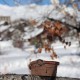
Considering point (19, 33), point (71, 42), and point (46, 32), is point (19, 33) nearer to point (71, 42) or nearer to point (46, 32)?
point (46, 32)

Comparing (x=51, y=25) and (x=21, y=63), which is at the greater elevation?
(x=51, y=25)

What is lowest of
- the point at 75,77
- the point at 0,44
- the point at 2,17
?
the point at 75,77

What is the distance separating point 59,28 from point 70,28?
0.14 meters

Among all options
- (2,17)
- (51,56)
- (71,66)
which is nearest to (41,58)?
(51,56)

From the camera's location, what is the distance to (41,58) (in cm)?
409

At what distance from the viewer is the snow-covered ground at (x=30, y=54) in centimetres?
407

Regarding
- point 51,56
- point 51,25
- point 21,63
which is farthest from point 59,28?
point 21,63

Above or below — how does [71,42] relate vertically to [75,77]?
above

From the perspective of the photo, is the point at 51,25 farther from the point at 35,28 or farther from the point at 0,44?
the point at 0,44

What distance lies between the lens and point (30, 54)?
4.19 metres

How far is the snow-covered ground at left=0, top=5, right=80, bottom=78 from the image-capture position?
4.07 m

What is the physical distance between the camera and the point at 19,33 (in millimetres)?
4203

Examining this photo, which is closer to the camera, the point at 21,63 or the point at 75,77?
the point at 75,77

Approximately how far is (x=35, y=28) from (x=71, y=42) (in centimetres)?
49
